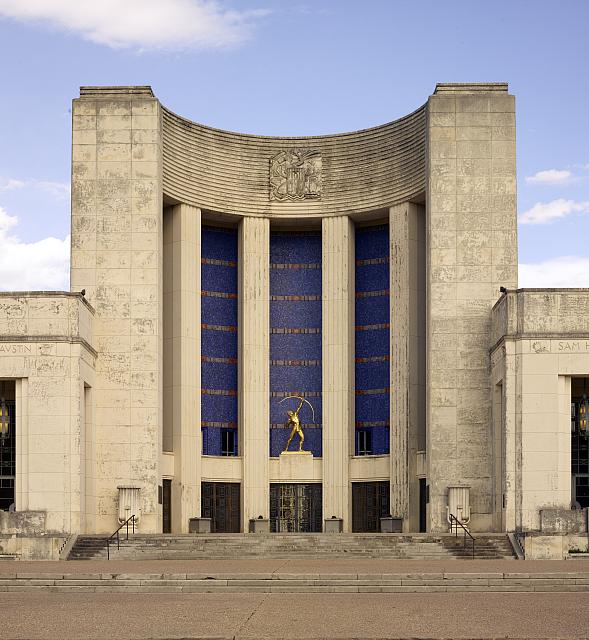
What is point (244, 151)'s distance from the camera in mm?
48906

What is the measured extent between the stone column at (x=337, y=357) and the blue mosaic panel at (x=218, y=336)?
137 inches

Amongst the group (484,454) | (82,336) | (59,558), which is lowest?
(59,558)

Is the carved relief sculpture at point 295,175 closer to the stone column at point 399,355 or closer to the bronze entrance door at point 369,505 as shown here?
the stone column at point 399,355

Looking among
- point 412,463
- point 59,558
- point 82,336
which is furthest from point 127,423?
point 412,463

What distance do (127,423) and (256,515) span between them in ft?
23.8

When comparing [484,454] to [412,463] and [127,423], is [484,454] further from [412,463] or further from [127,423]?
[127,423]

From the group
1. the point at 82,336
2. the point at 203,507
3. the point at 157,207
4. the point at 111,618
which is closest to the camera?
the point at 111,618

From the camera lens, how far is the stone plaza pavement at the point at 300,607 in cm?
1728

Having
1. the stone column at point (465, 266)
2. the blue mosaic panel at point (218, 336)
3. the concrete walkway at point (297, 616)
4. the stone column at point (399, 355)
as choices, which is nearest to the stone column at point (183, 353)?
the blue mosaic panel at point (218, 336)

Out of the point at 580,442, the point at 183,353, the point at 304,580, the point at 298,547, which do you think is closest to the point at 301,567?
the point at 304,580

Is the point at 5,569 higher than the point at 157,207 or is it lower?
lower

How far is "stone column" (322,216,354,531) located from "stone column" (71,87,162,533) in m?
7.30

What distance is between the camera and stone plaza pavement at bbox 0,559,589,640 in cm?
1728

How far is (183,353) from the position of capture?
1827 inches
